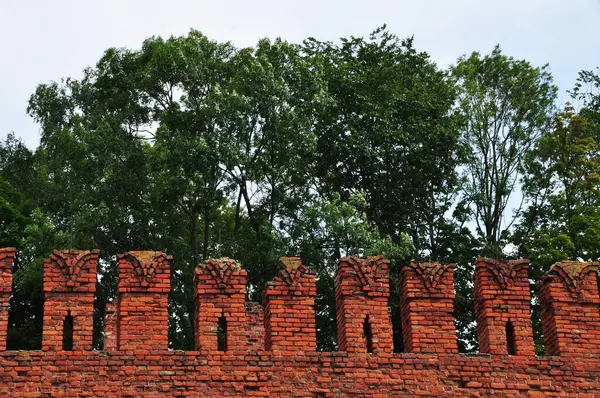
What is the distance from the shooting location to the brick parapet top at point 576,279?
52.5 feet

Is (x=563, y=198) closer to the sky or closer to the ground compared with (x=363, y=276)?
closer to the sky

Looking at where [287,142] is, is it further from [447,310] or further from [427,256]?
[447,310]

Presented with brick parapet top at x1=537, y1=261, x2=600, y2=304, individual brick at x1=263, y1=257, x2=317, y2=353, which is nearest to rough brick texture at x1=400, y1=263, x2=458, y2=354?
individual brick at x1=263, y1=257, x2=317, y2=353

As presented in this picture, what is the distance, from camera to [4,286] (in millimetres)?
14938

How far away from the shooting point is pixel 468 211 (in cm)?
3259

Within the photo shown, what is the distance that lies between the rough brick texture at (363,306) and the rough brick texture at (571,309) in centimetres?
192

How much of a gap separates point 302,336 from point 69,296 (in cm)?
261

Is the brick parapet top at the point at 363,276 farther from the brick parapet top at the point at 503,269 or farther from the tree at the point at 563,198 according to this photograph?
the tree at the point at 563,198

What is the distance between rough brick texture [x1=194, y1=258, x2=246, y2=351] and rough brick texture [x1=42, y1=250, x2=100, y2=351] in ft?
3.93

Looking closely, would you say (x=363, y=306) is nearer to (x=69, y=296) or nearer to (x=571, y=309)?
(x=571, y=309)

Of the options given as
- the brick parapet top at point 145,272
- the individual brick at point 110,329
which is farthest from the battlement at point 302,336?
the individual brick at point 110,329

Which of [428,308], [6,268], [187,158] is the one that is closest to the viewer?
[6,268]

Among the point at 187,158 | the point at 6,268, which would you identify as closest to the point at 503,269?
the point at 6,268

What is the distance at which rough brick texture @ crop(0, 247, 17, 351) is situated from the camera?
14820 millimetres
